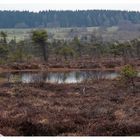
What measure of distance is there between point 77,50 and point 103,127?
94225 millimetres

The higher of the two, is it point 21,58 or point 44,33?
point 44,33

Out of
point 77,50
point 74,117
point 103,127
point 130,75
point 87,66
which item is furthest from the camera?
point 77,50

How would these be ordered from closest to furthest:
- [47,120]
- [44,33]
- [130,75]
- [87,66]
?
[47,120]
[130,75]
[87,66]
[44,33]

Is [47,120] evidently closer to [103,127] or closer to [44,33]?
[103,127]

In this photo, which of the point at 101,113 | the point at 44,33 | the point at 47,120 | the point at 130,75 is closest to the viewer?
the point at 47,120

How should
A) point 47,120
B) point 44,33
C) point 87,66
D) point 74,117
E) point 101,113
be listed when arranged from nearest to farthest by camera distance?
1. point 47,120
2. point 74,117
3. point 101,113
4. point 87,66
5. point 44,33

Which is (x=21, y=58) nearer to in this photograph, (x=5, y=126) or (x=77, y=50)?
(x=77, y=50)

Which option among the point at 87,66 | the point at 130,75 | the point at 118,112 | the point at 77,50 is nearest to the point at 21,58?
the point at 87,66

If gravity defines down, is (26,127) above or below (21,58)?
above

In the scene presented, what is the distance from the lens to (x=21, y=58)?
277 ft

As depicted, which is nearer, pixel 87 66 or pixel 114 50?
pixel 87 66

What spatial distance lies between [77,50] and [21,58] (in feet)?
83.8

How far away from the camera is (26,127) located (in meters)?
13.7

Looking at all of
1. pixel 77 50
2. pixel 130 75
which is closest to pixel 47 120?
pixel 130 75
